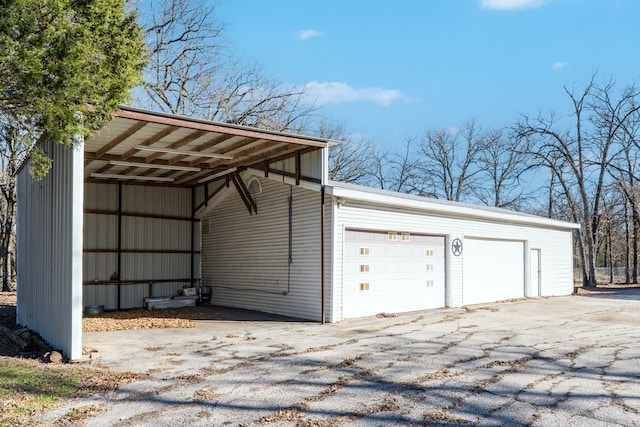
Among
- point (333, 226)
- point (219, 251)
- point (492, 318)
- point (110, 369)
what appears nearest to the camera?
point (110, 369)

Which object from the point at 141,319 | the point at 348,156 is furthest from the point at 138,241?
the point at 348,156

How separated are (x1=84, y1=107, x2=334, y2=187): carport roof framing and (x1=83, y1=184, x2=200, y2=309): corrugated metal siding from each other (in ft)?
1.94

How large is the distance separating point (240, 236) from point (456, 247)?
19.3 feet

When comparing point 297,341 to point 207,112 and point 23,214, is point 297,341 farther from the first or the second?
point 207,112

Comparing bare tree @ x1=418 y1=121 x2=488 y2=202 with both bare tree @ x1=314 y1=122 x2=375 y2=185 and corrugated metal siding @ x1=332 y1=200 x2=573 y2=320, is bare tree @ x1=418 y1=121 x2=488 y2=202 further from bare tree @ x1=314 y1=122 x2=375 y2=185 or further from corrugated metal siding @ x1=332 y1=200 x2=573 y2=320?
corrugated metal siding @ x1=332 y1=200 x2=573 y2=320

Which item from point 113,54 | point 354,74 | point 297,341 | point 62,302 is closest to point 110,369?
point 62,302

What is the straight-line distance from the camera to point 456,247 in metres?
13.9

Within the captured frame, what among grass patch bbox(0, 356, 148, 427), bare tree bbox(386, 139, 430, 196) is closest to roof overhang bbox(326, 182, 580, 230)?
grass patch bbox(0, 356, 148, 427)

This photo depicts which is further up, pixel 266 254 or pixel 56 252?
pixel 56 252

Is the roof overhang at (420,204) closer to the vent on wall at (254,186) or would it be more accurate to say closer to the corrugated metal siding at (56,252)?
the vent on wall at (254,186)

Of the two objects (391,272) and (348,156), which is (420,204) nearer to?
(391,272)

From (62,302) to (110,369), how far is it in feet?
5.27

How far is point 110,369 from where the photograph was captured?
6.57 m

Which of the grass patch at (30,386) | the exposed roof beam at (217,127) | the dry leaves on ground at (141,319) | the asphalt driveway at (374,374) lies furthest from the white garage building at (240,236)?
the asphalt driveway at (374,374)
